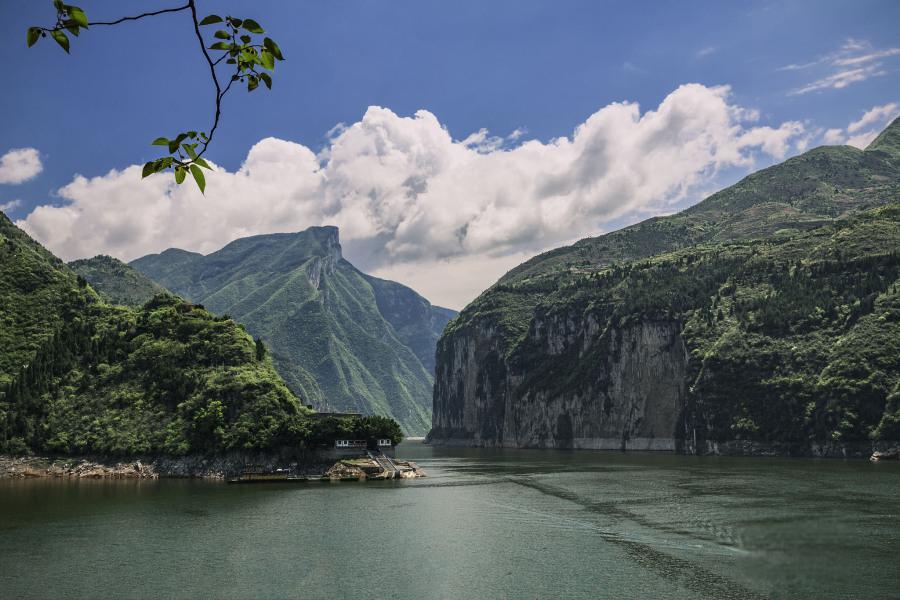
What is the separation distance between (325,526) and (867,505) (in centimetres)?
6768

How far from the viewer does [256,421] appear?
15100 centimetres

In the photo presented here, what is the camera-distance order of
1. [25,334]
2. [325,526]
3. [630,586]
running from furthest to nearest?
1. [25,334]
2. [325,526]
3. [630,586]

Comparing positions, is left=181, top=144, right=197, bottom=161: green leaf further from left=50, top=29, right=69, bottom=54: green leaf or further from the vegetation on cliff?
the vegetation on cliff

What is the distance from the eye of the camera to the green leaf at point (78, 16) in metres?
8.22

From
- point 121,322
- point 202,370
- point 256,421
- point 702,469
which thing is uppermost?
point 121,322

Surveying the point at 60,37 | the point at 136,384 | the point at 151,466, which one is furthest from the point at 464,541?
the point at 136,384

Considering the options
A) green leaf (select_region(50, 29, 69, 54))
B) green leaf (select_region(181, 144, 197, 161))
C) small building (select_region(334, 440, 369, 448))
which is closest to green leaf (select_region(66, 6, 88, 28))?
green leaf (select_region(50, 29, 69, 54))

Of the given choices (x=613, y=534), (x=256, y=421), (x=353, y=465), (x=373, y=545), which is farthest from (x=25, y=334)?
(x=613, y=534)

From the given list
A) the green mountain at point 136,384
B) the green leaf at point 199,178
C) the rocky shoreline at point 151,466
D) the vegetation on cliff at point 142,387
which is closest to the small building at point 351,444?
the vegetation on cliff at point 142,387

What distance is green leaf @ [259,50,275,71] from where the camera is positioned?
30.5 ft

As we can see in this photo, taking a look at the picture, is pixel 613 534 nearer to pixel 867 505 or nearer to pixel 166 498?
pixel 867 505

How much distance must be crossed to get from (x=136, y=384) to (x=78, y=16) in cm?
18042

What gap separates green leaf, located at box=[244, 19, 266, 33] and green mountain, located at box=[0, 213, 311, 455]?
14531cm

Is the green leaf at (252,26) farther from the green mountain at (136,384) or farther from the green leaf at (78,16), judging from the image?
the green mountain at (136,384)
